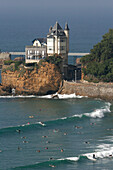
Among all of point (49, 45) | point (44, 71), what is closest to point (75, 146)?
point (44, 71)

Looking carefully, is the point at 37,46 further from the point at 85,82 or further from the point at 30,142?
the point at 30,142

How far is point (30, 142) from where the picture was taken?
103938 millimetres

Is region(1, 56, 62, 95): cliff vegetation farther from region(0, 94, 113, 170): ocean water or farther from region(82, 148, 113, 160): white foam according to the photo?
region(82, 148, 113, 160): white foam

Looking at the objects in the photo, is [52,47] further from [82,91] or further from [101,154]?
[101,154]

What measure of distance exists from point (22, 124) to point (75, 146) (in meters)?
16.4

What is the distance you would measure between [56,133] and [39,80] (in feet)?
111

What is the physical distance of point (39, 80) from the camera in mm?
142750

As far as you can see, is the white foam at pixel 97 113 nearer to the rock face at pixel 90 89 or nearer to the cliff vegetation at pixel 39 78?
the rock face at pixel 90 89

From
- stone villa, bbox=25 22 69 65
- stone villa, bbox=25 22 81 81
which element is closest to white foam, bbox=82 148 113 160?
stone villa, bbox=25 22 81 81

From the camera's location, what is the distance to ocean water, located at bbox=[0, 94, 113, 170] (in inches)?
3733

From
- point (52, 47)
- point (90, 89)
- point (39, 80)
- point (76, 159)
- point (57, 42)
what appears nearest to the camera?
point (76, 159)

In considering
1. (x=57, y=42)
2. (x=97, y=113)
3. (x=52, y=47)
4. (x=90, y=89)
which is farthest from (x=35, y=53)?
(x=97, y=113)

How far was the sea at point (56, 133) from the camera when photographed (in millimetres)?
94725

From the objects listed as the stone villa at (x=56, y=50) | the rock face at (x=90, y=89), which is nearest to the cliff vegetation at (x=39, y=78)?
the rock face at (x=90, y=89)
